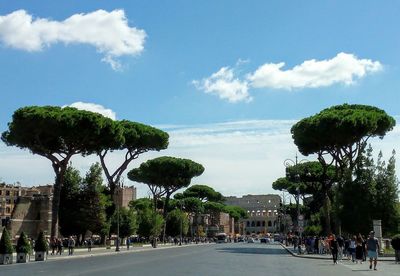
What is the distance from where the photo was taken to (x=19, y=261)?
32.2m

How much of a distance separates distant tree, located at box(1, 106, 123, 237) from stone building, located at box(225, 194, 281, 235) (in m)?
135

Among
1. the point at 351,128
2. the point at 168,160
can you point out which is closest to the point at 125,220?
the point at 168,160

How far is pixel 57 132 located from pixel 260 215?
473 feet

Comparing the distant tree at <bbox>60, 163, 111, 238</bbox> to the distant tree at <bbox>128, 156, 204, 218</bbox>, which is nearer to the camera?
the distant tree at <bbox>60, 163, 111, 238</bbox>

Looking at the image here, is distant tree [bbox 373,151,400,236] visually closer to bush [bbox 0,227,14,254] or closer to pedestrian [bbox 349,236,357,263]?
pedestrian [bbox 349,236,357,263]

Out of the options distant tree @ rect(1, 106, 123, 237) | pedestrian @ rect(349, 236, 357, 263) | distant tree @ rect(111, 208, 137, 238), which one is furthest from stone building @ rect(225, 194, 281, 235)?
pedestrian @ rect(349, 236, 357, 263)

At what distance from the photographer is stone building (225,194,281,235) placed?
593ft

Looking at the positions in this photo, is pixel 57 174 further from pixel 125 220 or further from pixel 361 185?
pixel 361 185

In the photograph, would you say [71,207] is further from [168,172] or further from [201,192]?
[201,192]

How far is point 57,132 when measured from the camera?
4591cm

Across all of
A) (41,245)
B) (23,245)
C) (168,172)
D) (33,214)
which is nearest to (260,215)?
(168,172)

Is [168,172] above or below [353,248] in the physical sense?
above

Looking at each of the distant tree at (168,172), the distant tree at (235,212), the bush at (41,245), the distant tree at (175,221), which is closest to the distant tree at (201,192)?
the distant tree at (175,221)

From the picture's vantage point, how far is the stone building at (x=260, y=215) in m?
181
